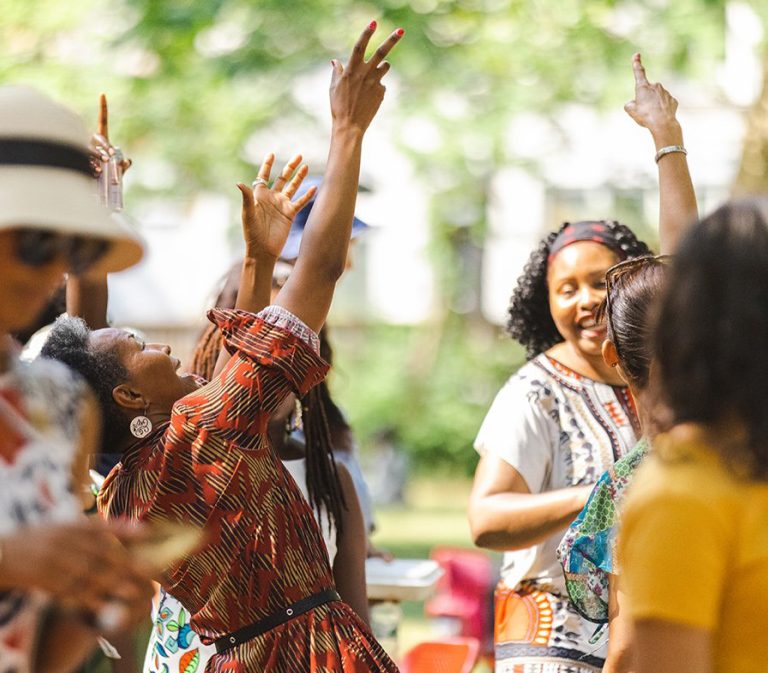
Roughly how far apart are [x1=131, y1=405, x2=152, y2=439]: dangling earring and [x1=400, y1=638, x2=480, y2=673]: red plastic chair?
235 cm

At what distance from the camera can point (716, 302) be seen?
162 centimetres

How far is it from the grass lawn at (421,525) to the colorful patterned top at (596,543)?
538cm

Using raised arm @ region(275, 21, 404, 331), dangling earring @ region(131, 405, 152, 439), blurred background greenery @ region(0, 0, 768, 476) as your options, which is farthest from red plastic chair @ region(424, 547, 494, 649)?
raised arm @ region(275, 21, 404, 331)

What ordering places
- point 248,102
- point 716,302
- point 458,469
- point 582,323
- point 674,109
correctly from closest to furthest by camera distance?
1. point 716,302
2. point 674,109
3. point 582,323
4. point 248,102
5. point 458,469

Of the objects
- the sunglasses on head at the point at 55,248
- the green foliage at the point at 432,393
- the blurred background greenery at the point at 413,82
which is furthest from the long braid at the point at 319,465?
the green foliage at the point at 432,393

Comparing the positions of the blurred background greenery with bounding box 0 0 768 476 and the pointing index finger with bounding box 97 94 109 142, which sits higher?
the blurred background greenery with bounding box 0 0 768 476

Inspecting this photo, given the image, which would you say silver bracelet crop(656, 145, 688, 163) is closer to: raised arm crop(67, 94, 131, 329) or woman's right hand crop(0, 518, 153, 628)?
raised arm crop(67, 94, 131, 329)

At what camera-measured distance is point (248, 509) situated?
7.76 ft

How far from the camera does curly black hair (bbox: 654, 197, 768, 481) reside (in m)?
1.61

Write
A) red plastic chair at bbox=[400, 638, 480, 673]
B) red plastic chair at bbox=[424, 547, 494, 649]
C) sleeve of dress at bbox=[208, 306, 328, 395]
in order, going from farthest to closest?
red plastic chair at bbox=[424, 547, 494, 649] < red plastic chair at bbox=[400, 638, 480, 673] < sleeve of dress at bbox=[208, 306, 328, 395]

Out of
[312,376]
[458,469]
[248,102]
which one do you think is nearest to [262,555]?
[312,376]

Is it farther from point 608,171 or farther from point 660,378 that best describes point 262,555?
point 608,171

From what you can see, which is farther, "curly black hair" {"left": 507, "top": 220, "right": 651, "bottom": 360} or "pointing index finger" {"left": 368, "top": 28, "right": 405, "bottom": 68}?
"curly black hair" {"left": 507, "top": 220, "right": 651, "bottom": 360}

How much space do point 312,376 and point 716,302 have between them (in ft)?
3.02
